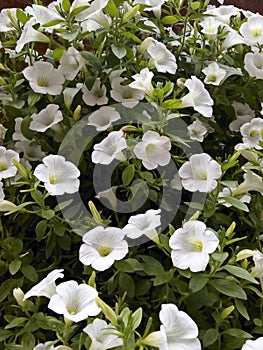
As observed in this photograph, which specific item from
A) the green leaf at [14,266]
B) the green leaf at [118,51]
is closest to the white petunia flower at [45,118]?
the green leaf at [118,51]

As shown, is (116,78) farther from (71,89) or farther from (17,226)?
(17,226)

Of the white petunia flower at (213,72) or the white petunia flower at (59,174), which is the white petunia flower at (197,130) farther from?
the white petunia flower at (59,174)

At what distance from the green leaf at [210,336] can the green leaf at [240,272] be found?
0.09m

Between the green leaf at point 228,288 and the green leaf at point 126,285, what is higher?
the green leaf at point 228,288

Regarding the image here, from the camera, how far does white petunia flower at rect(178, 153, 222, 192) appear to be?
0.98m

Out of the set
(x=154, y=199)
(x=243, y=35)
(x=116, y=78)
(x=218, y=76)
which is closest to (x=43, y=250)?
(x=154, y=199)

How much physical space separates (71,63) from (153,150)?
0.87ft

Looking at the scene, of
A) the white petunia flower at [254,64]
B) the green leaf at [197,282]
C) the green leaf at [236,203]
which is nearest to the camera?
the green leaf at [197,282]

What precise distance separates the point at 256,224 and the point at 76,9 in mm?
507

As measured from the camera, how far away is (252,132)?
1140 mm

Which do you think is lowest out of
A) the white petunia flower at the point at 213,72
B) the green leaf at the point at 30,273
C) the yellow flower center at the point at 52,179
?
the green leaf at the point at 30,273

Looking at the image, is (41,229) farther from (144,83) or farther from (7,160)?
(144,83)

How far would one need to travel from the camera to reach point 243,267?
3.05 ft

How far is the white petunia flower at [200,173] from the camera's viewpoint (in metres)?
0.98
